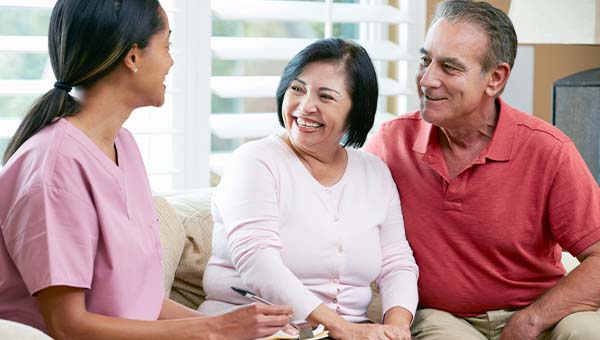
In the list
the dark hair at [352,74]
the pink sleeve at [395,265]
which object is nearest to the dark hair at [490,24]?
the dark hair at [352,74]

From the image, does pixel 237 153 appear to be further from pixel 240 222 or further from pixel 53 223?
pixel 53 223

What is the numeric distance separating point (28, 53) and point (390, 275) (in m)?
1.26

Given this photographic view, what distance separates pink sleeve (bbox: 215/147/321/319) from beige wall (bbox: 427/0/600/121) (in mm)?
1946

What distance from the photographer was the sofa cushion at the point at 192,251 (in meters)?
2.44

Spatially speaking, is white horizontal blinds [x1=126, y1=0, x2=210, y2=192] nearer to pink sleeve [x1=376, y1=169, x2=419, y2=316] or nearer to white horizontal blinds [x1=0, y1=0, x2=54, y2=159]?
white horizontal blinds [x1=0, y1=0, x2=54, y2=159]

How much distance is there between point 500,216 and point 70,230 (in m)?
1.14

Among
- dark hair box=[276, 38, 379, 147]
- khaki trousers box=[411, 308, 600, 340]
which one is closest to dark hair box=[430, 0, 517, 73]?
dark hair box=[276, 38, 379, 147]

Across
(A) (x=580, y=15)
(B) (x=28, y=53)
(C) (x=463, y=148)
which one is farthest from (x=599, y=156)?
(B) (x=28, y=53)

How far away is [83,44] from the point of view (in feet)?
5.41

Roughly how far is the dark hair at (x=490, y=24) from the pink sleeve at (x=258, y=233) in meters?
0.60

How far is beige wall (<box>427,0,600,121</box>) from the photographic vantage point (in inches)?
152

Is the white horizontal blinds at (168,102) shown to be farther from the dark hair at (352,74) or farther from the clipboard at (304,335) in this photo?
the clipboard at (304,335)

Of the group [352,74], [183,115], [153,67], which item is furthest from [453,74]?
[183,115]

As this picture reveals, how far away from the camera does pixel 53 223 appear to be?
62.7 inches
